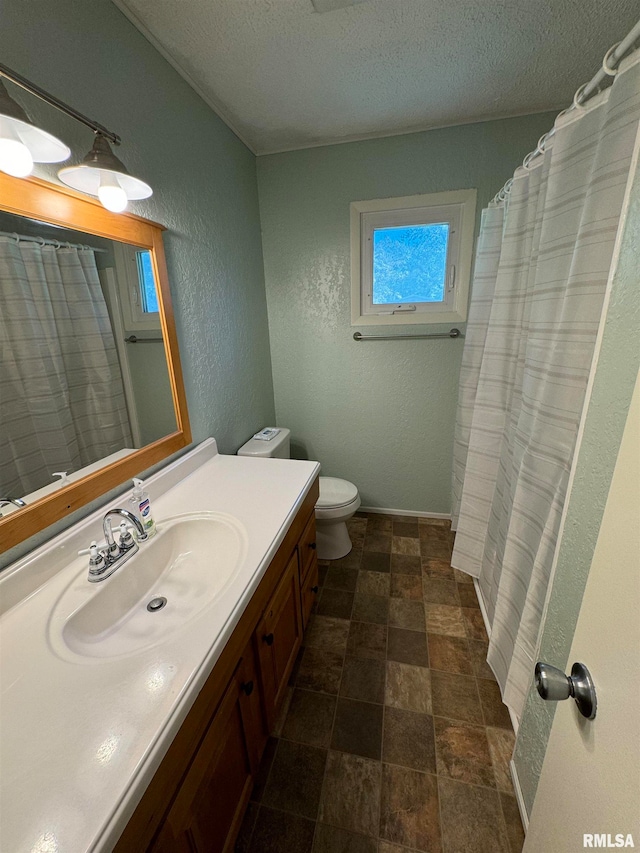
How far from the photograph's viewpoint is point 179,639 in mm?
716

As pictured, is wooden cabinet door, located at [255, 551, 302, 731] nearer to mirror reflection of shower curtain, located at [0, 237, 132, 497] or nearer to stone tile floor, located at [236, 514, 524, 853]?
stone tile floor, located at [236, 514, 524, 853]

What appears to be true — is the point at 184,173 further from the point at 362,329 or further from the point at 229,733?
the point at 229,733

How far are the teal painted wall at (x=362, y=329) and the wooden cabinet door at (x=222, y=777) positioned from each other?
1645 mm

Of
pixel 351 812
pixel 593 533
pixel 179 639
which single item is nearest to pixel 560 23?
pixel 593 533

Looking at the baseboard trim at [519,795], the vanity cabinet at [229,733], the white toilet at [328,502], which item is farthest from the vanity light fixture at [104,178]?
the baseboard trim at [519,795]

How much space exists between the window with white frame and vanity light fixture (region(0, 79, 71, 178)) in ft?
5.18

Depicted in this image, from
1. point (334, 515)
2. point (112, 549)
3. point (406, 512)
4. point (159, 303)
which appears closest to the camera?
point (112, 549)

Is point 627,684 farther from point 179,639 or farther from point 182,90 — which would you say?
point 182,90

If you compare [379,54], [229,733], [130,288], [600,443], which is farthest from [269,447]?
[379,54]

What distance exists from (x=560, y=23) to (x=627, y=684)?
6.41ft

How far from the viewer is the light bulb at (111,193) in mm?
898

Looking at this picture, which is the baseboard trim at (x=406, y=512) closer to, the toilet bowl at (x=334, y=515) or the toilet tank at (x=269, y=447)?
the toilet bowl at (x=334, y=515)

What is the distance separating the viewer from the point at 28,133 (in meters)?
0.72

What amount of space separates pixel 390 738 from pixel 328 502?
101 cm
